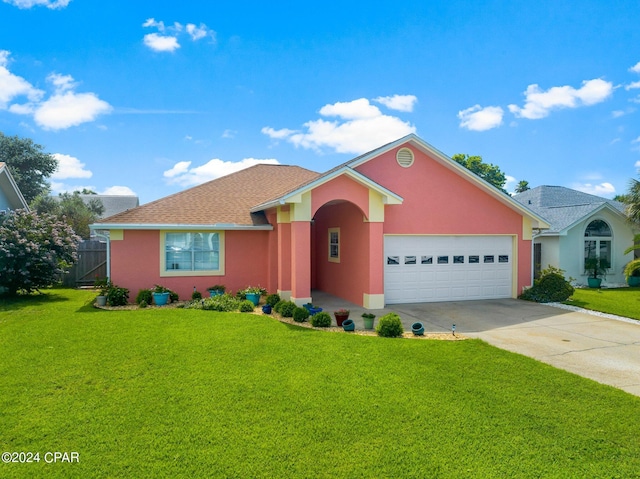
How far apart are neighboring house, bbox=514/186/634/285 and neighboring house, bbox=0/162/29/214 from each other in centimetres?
2411

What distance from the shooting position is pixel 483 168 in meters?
41.9

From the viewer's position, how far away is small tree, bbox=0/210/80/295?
568 inches

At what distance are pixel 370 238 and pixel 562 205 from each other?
54.8 feet

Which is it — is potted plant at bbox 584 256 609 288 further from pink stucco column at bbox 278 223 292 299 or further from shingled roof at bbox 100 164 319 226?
pink stucco column at bbox 278 223 292 299

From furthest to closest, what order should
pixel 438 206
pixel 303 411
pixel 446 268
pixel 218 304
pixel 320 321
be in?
1. pixel 446 268
2. pixel 438 206
3. pixel 218 304
4. pixel 320 321
5. pixel 303 411

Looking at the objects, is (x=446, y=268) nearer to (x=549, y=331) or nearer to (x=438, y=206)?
(x=438, y=206)

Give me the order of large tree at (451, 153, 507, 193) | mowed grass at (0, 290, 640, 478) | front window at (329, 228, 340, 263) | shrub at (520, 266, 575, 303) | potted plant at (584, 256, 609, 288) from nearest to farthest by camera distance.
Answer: mowed grass at (0, 290, 640, 478) → shrub at (520, 266, 575, 303) → front window at (329, 228, 340, 263) → potted plant at (584, 256, 609, 288) → large tree at (451, 153, 507, 193)

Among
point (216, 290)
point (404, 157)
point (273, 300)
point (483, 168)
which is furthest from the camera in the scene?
point (483, 168)

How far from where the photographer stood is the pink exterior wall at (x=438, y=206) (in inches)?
546

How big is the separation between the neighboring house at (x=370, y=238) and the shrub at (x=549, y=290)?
518 millimetres

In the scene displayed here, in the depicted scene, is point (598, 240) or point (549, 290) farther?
point (598, 240)

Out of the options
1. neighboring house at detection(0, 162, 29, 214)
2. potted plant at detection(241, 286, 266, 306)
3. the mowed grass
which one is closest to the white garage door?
potted plant at detection(241, 286, 266, 306)

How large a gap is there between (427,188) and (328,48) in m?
Result: 6.67

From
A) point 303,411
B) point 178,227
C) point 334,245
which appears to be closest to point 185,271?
point 178,227
